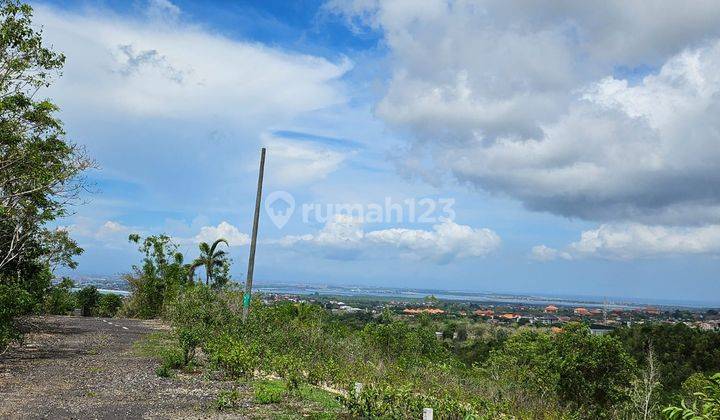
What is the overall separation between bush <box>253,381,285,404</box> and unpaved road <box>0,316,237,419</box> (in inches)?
28.7

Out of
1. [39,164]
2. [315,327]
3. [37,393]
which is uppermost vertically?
[39,164]

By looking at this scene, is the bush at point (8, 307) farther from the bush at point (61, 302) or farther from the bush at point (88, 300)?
the bush at point (88, 300)

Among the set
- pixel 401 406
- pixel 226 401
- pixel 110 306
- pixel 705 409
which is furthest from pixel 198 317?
pixel 110 306

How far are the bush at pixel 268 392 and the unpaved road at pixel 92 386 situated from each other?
2.39 ft

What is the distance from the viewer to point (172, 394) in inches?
389

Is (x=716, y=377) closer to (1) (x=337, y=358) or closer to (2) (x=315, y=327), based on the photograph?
(1) (x=337, y=358)

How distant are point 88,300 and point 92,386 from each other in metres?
28.2

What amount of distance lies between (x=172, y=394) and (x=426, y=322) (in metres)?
8.44

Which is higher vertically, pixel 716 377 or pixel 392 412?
pixel 716 377

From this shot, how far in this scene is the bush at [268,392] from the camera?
30.1 feet

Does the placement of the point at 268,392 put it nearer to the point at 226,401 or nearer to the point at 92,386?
the point at 226,401

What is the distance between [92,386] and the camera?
34.6 feet

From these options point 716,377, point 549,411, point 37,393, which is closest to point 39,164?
point 37,393

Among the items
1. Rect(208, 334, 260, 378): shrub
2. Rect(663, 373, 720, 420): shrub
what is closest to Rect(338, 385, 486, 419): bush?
Rect(663, 373, 720, 420): shrub
